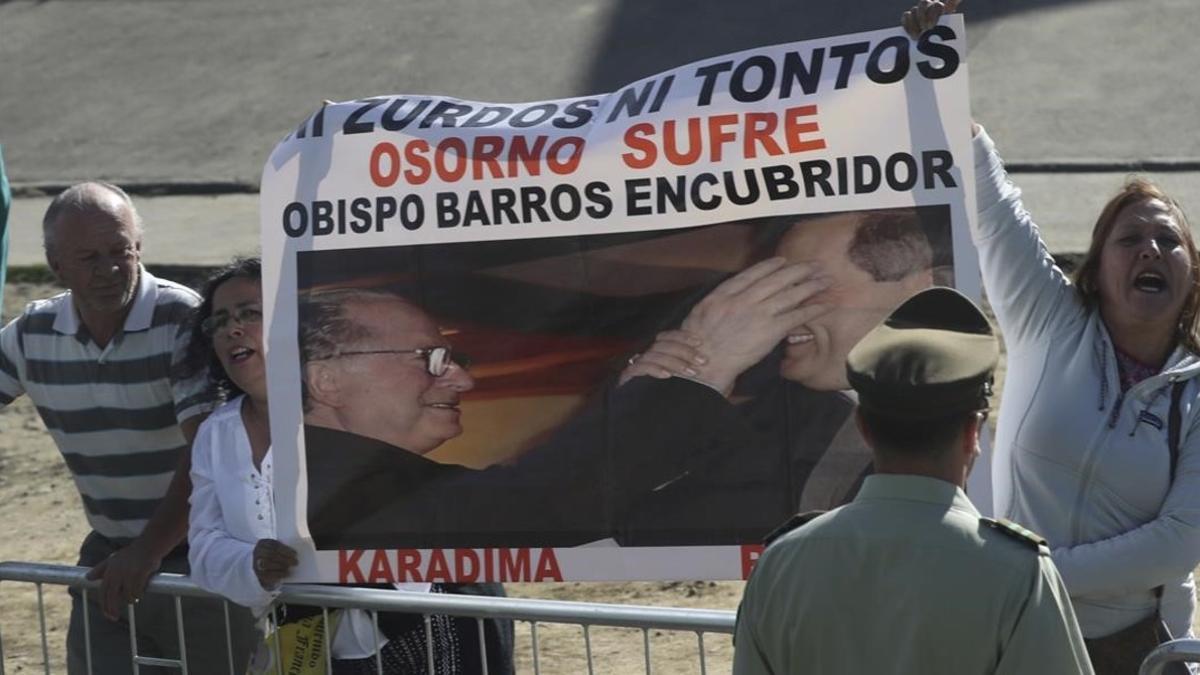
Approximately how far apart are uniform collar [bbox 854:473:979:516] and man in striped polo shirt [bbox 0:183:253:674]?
8.18ft

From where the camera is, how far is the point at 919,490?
271cm

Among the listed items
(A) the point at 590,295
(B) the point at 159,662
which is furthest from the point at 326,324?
(B) the point at 159,662

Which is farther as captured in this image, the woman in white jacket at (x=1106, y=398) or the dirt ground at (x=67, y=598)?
the dirt ground at (x=67, y=598)

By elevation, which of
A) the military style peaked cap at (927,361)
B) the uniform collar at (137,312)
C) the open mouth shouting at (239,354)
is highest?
the uniform collar at (137,312)

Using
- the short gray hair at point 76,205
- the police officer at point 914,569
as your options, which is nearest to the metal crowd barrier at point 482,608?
the short gray hair at point 76,205

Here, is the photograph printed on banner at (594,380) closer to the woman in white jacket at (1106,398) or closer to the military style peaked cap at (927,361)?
the woman in white jacket at (1106,398)

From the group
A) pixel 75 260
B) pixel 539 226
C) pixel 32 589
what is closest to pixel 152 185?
pixel 32 589

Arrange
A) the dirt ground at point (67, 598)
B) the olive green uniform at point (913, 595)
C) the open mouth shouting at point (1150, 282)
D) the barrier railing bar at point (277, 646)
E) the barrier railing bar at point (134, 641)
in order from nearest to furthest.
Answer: the olive green uniform at point (913, 595) < the open mouth shouting at point (1150, 282) < the barrier railing bar at point (277, 646) < the barrier railing bar at point (134, 641) < the dirt ground at point (67, 598)

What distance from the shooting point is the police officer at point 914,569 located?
262cm

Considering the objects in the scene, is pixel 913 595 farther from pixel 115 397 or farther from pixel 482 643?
pixel 115 397

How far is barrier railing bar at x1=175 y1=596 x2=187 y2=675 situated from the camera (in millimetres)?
4586

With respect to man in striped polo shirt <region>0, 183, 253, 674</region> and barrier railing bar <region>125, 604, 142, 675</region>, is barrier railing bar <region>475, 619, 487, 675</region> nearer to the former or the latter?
man in striped polo shirt <region>0, 183, 253, 674</region>

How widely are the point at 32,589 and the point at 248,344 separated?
3973 millimetres

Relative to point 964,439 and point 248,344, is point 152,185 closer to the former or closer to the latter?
point 248,344
